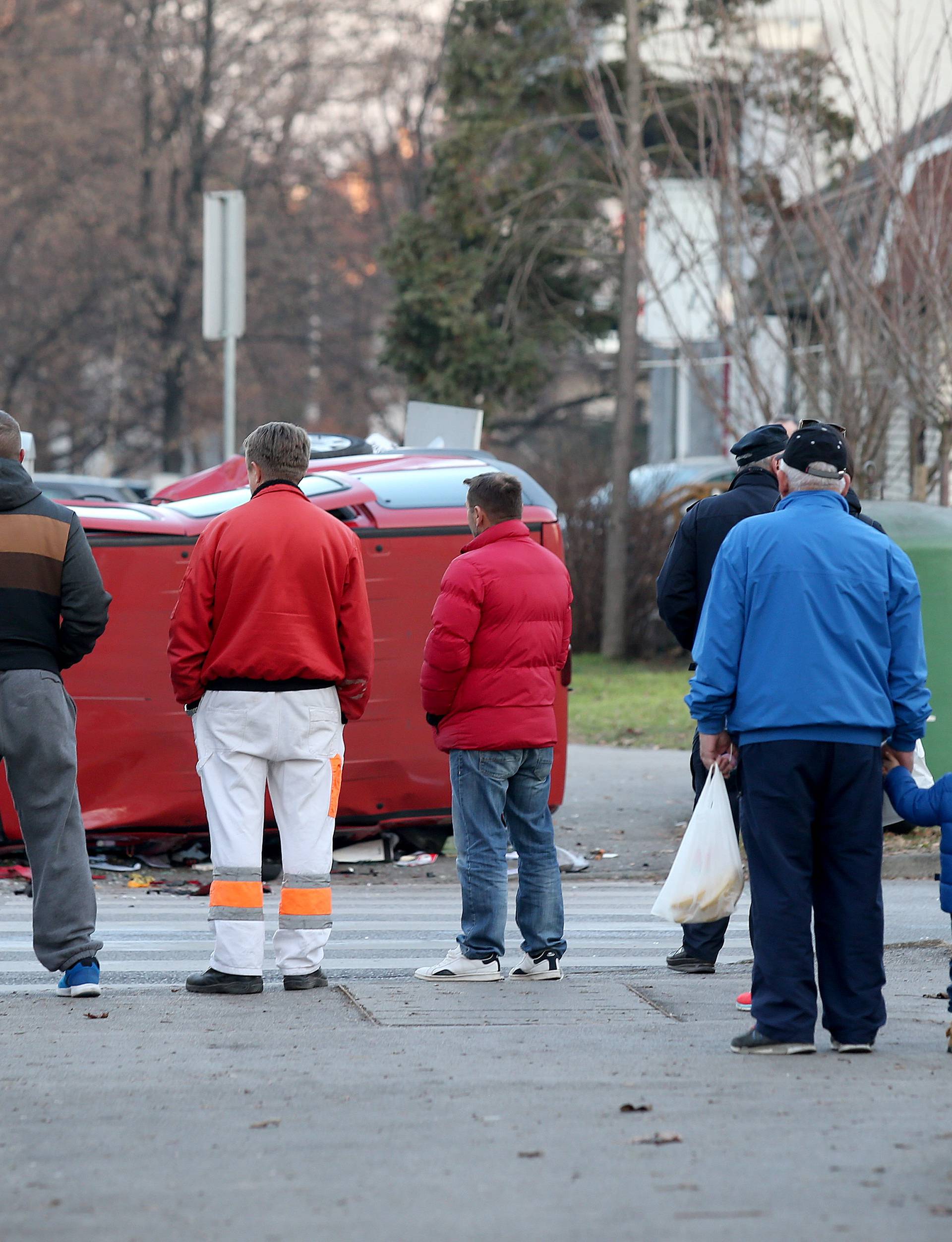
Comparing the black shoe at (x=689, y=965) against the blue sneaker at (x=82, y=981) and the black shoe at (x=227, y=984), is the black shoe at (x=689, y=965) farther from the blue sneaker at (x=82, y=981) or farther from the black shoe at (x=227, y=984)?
the blue sneaker at (x=82, y=981)

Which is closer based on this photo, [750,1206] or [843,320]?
[750,1206]

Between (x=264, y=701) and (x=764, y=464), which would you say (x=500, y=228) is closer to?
(x=764, y=464)

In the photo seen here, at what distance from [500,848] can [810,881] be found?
4.65ft

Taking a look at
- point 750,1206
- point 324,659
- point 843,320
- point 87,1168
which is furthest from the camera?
point 843,320

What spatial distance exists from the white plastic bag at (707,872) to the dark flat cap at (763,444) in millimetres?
1683

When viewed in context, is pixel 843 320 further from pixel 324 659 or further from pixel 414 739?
pixel 324 659

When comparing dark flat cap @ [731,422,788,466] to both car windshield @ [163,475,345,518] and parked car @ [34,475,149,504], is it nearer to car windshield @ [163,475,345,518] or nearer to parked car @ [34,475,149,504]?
car windshield @ [163,475,345,518]

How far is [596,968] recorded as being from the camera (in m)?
6.26

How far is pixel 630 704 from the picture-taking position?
1616 centimetres

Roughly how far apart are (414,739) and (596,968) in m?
2.49

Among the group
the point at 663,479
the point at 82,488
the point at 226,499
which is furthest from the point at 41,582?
the point at 663,479

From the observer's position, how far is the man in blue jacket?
480 centimetres

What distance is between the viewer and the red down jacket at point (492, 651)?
5.88 meters

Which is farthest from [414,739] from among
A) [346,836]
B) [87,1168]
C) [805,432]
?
[87,1168]
